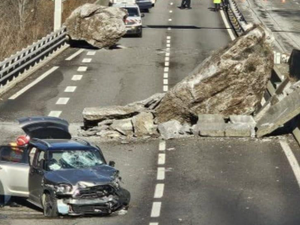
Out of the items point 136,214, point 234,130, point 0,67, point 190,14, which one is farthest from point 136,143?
point 190,14

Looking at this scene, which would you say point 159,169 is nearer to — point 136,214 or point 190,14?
point 136,214

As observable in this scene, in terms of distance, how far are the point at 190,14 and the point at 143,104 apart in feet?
132

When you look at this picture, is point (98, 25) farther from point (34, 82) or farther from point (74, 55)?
point (34, 82)

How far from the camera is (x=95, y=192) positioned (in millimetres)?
18672

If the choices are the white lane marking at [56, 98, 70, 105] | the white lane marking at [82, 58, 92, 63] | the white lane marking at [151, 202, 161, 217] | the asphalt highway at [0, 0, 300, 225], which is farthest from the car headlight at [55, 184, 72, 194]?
the white lane marking at [82, 58, 92, 63]

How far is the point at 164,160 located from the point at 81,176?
6.04 m

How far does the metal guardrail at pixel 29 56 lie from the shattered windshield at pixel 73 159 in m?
16.2

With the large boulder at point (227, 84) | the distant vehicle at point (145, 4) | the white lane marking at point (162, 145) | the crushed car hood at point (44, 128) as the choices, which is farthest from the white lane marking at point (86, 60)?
the distant vehicle at point (145, 4)

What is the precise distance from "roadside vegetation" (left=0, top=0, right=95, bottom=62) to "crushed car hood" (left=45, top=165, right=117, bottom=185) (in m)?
38.7

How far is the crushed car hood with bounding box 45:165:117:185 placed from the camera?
61.4 ft

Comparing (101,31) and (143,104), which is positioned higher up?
(143,104)

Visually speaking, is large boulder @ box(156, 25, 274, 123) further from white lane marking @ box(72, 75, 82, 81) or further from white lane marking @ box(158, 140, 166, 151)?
white lane marking @ box(72, 75, 82, 81)

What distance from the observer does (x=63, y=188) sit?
1856cm

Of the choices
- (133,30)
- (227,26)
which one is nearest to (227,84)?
(133,30)
